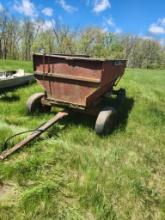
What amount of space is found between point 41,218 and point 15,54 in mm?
51228

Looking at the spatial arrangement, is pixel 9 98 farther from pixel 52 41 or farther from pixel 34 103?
pixel 52 41

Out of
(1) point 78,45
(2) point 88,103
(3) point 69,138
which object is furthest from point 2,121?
(1) point 78,45

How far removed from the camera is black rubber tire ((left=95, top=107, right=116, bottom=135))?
4520mm

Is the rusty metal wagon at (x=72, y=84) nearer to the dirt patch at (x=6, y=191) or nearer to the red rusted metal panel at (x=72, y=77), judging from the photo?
the red rusted metal panel at (x=72, y=77)

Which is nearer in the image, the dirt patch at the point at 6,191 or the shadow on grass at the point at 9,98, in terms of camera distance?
the dirt patch at the point at 6,191

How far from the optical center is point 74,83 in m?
4.85

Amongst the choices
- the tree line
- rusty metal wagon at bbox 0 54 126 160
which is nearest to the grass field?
rusty metal wagon at bbox 0 54 126 160

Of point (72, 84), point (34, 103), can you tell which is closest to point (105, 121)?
point (72, 84)

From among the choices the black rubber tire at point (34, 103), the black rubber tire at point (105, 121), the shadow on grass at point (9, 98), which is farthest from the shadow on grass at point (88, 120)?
the shadow on grass at point (9, 98)

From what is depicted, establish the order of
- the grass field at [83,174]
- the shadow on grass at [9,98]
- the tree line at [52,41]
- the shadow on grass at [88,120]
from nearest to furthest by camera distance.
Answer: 1. the grass field at [83,174]
2. the shadow on grass at [88,120]
3. the shadow on grass at [9,98]
4. the tree line at [52,41]

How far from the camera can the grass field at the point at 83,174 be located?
2.70m

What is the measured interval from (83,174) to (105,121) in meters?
1.44

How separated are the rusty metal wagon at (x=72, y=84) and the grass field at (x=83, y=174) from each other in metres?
0.29

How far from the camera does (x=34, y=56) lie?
5.17 metres
